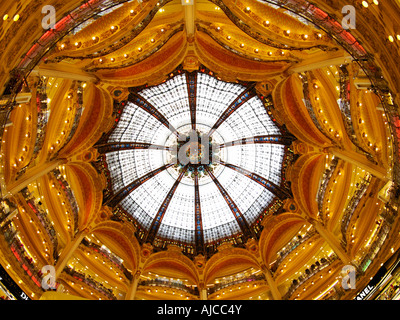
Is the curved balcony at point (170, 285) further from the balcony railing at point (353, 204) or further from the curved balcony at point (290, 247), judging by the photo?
the balcony railing at point (353, 204)

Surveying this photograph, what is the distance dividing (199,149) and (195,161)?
4.72ft

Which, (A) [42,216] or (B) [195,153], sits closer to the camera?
(A) [42,216]

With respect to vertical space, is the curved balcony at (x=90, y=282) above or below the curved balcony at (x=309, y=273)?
above

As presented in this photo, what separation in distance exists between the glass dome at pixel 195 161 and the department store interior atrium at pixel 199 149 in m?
0.16

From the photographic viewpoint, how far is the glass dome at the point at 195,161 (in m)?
30.0

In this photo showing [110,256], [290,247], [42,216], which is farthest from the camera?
[110,256]

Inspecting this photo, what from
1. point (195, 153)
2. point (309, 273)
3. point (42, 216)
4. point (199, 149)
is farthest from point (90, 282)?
point (309, 273)

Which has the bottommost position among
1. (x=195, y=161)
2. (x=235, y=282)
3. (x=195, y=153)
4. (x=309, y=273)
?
(x=309, y=273)

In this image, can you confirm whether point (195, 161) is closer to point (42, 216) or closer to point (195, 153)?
point (195, 153)

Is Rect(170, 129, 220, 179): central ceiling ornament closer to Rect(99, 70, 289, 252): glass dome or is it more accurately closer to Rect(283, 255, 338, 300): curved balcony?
Rect(99, 70, 289, 252): glass dome

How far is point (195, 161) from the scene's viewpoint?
3478cm

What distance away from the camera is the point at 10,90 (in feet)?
40.6

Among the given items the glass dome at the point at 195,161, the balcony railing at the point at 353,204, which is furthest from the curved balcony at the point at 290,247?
the balcony railing at the point at 353,204
